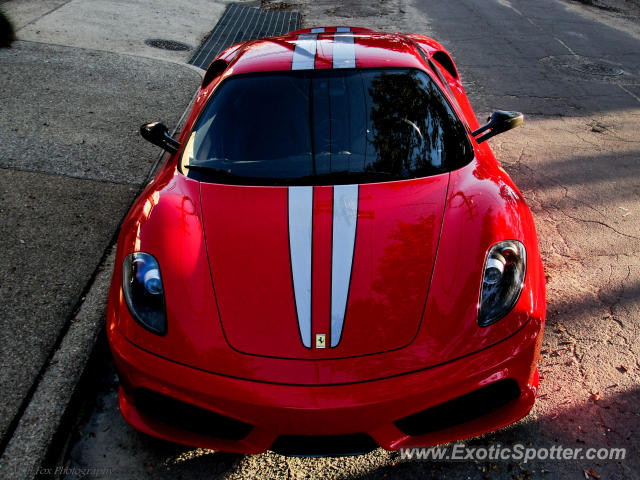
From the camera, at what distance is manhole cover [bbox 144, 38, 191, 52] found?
27.2ft

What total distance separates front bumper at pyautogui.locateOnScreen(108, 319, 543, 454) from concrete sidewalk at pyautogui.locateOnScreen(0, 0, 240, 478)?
2.29ft

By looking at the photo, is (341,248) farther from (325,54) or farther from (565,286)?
(565,286)

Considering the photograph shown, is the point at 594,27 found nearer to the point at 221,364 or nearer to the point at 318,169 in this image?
the point at 318,169

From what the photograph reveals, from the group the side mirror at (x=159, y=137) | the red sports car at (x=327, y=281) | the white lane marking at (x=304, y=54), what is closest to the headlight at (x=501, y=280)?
the red sports car at (x=327, y=281)

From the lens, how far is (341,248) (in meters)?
2.32

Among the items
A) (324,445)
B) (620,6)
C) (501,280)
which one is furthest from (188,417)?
(620,6)

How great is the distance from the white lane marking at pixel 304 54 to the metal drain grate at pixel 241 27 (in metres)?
4.63

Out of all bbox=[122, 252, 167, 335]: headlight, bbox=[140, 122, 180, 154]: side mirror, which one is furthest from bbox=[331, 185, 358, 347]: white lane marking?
bbox=[140, 122, 180, 154]: side mirror

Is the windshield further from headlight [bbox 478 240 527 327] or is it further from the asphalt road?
the asphalt road

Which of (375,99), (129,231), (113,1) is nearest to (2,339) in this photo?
(129,231)

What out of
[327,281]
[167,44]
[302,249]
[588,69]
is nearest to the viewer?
[327,281]

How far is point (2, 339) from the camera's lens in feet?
9.27

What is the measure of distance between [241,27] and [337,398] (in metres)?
9.37

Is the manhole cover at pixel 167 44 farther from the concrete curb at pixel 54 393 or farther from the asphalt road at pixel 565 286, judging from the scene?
the concrete curb at pixel 54 393
